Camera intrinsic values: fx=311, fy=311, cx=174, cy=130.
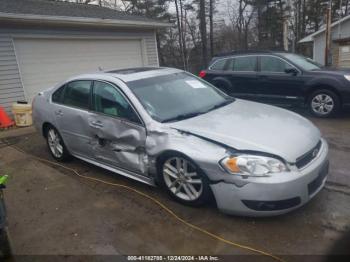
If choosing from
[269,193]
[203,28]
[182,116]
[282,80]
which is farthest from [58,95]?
[203,28]

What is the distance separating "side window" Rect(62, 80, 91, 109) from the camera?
14.1 feet

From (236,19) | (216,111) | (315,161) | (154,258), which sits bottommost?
(154,258)

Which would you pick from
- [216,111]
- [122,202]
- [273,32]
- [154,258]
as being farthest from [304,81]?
[273,32]

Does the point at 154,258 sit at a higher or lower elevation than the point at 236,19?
lower

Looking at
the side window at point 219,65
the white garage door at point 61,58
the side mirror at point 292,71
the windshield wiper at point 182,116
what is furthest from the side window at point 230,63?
the windshield wiper at point 182,116

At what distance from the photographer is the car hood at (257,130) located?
294 cm

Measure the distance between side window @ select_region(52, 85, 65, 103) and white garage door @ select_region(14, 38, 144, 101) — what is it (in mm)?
4649

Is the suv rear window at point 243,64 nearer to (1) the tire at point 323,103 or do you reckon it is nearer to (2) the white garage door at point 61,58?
(1) the tire at point 323,103

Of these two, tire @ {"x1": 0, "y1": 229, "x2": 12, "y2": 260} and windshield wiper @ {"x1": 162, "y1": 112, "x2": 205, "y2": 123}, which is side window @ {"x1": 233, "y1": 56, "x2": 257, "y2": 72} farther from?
tire @ {"x1": 0, "y1": 229, "x2": 12, "y2": 260}

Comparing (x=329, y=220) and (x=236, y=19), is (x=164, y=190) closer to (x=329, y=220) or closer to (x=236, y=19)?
(x=329, y=220)

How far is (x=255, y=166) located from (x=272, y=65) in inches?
210

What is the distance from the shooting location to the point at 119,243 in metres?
2.89

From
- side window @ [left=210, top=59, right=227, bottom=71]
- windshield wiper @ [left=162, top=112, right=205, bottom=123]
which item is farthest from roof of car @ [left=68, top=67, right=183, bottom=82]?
side window @ [left=210, top=59, right=227, bottom=71]

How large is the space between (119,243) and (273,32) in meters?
30.6
